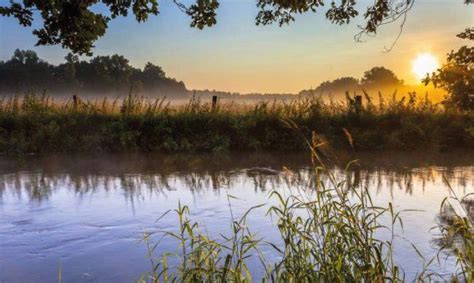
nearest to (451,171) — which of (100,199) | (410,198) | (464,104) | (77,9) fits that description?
(464,104)

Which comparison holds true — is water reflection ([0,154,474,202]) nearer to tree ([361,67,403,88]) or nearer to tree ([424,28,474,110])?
tree ([424,28,474,110])

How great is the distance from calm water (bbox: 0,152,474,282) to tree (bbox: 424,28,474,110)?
4.87 ft

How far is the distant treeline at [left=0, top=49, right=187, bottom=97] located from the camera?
69.3m

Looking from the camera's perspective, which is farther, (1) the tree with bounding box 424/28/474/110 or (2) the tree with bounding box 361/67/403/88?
(2) the tree with bounding box 361/67/403/88

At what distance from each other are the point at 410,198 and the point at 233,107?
10920mm

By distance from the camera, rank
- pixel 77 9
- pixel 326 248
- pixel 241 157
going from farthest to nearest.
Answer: pixel 241 157, pixel 77 9, pixel 326 248

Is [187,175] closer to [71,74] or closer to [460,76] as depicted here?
[460,76]

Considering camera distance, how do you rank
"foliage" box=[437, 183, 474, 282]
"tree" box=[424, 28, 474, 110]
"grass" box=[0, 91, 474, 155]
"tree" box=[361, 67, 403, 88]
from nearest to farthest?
"foliage" box=[437, 183, 474, 282] → "tree" box=[424, 28, 474, 110] → "grass" box=[0, 91, 474, 155] → "tree" box=[361, 67, 403, 88]

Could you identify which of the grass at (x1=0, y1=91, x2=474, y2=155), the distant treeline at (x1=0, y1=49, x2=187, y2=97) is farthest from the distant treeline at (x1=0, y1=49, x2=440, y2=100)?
the grass at (x1=0, y1=91, x2=474, y2=155)

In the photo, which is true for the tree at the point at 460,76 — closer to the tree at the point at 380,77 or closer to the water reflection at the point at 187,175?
the water reflection at the point at 187,175

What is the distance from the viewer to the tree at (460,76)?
9.28 meters

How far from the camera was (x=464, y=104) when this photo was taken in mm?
9523

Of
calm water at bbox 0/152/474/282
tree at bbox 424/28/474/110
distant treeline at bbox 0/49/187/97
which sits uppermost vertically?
distant treeline at bbox 0/49/187/97

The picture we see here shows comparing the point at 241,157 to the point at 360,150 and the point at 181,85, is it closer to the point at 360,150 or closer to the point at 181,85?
the point at 360,150
